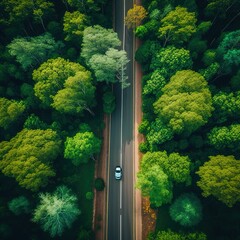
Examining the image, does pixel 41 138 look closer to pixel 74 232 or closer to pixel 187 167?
pixel 74 232

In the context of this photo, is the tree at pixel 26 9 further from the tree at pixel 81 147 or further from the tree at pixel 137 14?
the tree at pixel 81 147

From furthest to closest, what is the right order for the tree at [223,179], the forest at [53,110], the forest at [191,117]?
the forest at [53,110]
the forest at [191,117]
the tree at [223,179]

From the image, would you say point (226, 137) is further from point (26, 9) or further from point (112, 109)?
point (26, 9)

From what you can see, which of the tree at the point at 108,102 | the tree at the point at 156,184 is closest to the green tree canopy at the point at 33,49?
the tree at the point at 108,102

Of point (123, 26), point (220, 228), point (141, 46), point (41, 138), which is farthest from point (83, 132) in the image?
point (220, 228)

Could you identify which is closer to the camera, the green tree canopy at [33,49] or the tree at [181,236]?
the tree at [181,236]
